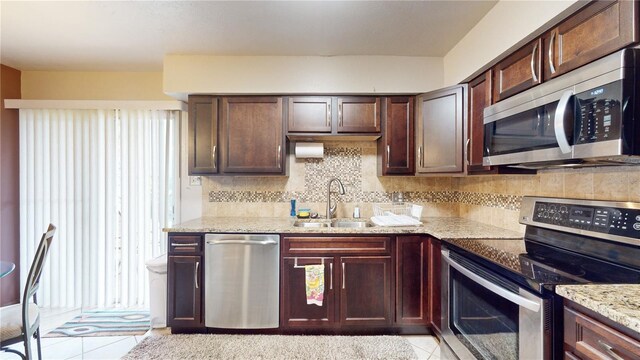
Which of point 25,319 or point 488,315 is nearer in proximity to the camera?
point 488,315

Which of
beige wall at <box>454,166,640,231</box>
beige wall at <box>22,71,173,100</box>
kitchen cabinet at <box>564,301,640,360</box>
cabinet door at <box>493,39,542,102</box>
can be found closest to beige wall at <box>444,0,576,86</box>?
cabinet door at <box>493,39,542,102</box>

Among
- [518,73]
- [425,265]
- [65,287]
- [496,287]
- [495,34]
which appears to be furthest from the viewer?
[65,287]

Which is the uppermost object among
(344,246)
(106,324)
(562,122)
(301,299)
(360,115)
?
(360,115)

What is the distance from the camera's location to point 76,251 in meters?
2.97

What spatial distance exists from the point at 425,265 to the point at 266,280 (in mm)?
1261

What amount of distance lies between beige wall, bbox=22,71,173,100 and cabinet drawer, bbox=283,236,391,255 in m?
2.18

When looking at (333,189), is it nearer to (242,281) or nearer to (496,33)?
(242,281)

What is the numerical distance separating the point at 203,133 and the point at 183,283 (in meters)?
1.30

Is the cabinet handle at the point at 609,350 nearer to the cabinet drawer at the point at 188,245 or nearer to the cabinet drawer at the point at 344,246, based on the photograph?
the cabinet drawer at the point at 344,246

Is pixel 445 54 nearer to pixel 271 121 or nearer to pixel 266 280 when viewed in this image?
pixel 271 121

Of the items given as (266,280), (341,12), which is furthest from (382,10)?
(266,280)

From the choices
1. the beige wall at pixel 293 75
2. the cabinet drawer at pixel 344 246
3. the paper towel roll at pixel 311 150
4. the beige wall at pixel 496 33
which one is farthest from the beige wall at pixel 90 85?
the beige wall at pixel 496 33

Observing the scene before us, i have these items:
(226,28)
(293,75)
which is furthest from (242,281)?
(226,28)

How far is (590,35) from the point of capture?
4.04ft
